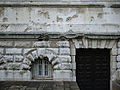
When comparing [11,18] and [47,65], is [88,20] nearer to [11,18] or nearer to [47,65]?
[47,65]

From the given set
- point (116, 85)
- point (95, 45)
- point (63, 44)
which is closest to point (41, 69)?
point (63, 44)

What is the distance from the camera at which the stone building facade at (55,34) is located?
6.56 meters

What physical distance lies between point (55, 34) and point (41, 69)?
5.87 ft

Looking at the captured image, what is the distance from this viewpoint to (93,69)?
22.7 ft

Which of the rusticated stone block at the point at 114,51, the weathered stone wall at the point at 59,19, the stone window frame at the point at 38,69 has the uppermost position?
the weathered stone wall at the point at 59,19

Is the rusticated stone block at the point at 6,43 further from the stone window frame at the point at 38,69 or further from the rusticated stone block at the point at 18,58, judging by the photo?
the stone window frame at the point at 38,69

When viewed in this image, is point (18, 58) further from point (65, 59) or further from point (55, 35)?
point (65, 59)

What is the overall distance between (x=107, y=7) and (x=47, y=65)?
3906 mm

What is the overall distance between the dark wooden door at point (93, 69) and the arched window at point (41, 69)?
1368 mm

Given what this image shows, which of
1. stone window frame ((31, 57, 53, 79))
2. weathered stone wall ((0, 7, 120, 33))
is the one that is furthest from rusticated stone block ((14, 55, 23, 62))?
weathered stone wall ((0, 7, 120, 33))

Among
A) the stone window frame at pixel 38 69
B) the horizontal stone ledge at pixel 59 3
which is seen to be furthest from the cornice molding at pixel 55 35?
the horizontal stone ledge at pixel 59 3

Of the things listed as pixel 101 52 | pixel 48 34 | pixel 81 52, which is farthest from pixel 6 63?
pixel 101 52

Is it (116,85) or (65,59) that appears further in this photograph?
(65,59)

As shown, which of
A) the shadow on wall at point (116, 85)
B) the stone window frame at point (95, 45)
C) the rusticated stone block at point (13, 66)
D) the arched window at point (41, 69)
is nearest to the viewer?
the shadow on wall at point (116, 85)
